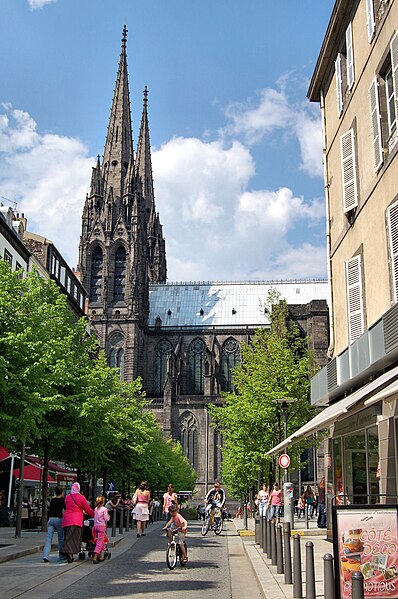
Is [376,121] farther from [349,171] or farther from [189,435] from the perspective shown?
[189,435]

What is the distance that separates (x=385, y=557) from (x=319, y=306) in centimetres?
7607

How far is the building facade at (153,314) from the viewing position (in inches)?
3674

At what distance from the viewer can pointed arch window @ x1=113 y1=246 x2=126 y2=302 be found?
95.4m

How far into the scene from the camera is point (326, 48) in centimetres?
2370

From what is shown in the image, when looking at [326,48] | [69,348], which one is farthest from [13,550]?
[326,48]

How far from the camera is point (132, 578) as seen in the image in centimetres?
1412

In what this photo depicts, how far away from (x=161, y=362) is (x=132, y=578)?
3377 inches

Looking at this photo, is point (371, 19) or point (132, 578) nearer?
point (132, 578)

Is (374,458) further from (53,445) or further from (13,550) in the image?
(53,445)

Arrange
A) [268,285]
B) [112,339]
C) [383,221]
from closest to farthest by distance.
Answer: [383,221] → [112,339] → [268,285]

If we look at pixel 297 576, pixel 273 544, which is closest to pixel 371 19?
pixel 273 544

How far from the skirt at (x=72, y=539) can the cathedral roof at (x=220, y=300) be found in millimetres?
85222

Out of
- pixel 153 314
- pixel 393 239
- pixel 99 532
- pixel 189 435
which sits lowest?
pixel 99 532

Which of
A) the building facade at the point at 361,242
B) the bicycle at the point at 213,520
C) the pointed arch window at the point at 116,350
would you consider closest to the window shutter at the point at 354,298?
the building facade at the point at 361,242
